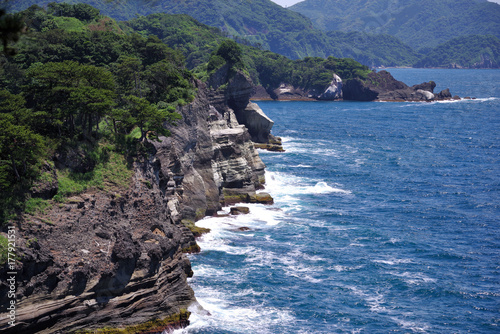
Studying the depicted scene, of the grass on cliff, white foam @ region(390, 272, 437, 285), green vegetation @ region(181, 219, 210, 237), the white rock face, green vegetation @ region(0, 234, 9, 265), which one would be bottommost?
white foam @ region(390, 272, 437, 285)

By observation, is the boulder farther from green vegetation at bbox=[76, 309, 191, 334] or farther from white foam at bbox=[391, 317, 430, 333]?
green vegetation at bbox=[76, 309, 191, 334]

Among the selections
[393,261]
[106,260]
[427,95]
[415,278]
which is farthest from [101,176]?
[427,95]

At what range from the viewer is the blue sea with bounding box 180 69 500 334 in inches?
1542

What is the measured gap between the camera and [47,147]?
36.6m

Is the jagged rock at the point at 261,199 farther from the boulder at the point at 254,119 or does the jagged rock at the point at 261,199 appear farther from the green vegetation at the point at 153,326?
the boulder at the point at 254,119

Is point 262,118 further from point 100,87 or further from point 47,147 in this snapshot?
point 47,147

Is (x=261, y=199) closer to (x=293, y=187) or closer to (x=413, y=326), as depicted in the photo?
(x=293, y=187)

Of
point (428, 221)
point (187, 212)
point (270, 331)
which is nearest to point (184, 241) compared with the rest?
point (187, 212)

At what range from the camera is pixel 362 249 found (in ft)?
173

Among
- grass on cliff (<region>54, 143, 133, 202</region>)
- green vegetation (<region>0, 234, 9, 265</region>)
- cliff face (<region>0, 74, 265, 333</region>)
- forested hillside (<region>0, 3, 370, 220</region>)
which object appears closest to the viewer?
green vegetation (<region>0, 234, 9, 265</region>)

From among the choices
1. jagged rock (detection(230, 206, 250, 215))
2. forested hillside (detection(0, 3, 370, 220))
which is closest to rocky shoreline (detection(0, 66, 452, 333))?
forested hillside (detection(0, 3, 370, 220))

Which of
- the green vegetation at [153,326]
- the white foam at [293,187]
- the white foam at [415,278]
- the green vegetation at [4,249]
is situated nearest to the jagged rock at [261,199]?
the white foam at [293,187]

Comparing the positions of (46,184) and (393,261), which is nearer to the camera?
(46,184)

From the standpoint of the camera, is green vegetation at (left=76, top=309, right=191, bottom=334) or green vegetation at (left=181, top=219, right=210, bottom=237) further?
green vegetation at (left=181, top=219, right=210, bottom=237)
